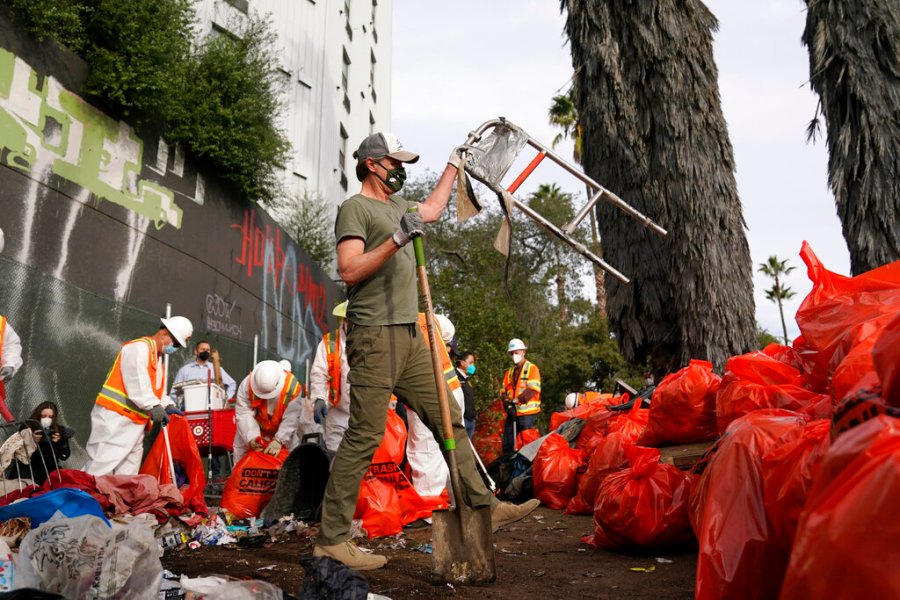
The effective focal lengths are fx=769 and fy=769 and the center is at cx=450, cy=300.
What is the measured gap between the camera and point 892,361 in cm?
144

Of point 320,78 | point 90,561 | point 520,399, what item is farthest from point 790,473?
point 320,78

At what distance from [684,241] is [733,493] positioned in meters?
6.99

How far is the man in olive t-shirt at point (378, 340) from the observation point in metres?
3.36

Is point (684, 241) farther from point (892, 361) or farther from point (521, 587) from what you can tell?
point (892, 361)

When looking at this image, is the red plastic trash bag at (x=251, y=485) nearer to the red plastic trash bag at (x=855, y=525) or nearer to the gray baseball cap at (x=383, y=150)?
the gray baseball cap at (x=383, y=150)

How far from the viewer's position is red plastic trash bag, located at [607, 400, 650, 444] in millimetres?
5754

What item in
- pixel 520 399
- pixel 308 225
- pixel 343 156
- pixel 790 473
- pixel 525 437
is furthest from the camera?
pixel 343 156

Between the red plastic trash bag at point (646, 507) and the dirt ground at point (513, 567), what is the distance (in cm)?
10

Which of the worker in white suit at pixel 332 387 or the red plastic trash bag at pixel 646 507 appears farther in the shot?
the worker in white suit at pixel 332 387

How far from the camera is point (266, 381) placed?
6.22 m

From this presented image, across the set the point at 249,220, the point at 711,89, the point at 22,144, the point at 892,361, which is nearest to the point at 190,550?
the point at 892,361

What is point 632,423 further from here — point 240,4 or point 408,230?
point 240,4

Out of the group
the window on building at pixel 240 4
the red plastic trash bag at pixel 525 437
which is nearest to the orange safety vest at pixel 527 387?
the red plastic trash bag at pixel 525 437

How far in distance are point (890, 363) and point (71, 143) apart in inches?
328
